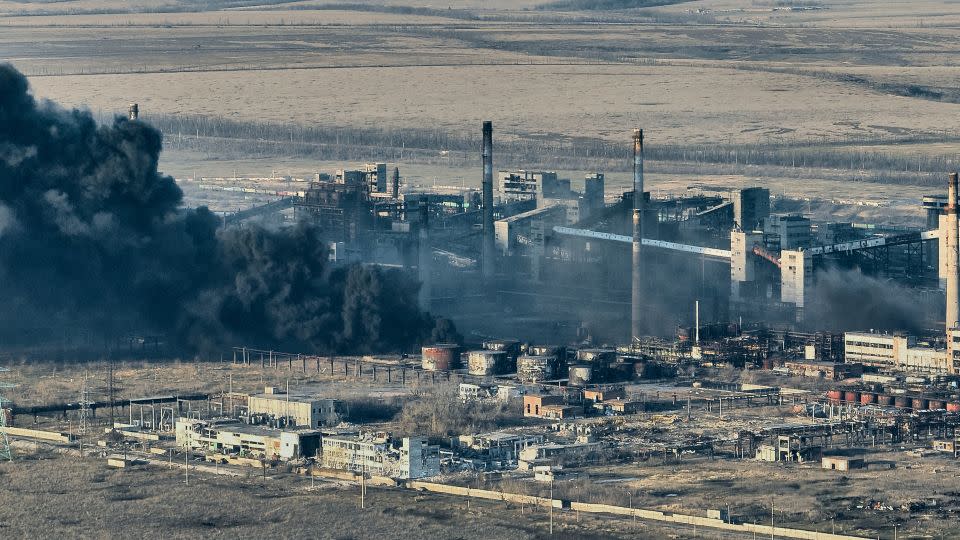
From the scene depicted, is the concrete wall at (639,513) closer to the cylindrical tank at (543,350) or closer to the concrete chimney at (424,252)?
the cylindrical tank at (543,350)

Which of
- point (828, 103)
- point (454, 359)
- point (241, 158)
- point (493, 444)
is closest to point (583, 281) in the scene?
point (454, 359)

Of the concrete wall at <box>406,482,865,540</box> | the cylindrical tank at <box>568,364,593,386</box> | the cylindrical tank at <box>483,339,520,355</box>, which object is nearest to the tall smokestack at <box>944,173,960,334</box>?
the cylindrical tank at <box>568,364,593,386</box>

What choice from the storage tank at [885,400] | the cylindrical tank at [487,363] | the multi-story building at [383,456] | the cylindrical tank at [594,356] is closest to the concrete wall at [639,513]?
the multi-story building at [383,456]

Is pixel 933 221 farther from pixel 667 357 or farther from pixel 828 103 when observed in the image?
pixel 828 103

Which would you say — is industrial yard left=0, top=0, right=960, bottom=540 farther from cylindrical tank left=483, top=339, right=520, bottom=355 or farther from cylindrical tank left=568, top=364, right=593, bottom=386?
cylindrical tank left=568, top=364, right=593, bottom=386

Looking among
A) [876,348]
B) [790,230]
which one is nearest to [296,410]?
[876,348]

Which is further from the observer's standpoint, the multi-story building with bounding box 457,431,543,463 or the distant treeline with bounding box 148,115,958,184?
the distant treeline with bounding box 148,115,958,184
